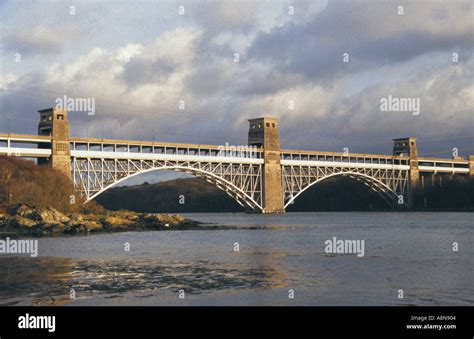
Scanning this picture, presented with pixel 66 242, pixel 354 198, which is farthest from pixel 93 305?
pixel 354 198

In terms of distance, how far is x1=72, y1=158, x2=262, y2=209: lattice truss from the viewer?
71.8m

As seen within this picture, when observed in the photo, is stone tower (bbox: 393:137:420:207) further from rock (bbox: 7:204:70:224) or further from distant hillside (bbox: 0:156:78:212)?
rock (bbox: 7:204:70:224)

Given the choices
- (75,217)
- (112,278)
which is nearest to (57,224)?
(75,217)

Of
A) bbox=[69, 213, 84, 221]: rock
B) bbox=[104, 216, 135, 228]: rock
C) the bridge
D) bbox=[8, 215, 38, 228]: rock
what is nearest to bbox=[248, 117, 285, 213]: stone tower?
the bridge

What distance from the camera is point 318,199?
470ft

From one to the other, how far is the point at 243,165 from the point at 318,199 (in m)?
50.6

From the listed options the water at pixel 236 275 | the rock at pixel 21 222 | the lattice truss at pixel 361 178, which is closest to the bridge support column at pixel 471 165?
the lattice truss at pixel 361 178

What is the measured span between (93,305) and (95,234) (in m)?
30.8

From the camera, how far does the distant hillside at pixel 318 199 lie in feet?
412

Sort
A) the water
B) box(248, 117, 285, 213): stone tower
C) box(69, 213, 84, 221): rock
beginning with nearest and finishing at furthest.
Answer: the water
box(69, 213, 84, 221): rock
box(248, 117, 285, 213): stone tower

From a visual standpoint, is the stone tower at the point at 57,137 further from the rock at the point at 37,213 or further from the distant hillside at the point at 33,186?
the rock at the point at 37,213

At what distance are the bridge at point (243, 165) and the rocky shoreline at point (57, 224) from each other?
1339 cm
